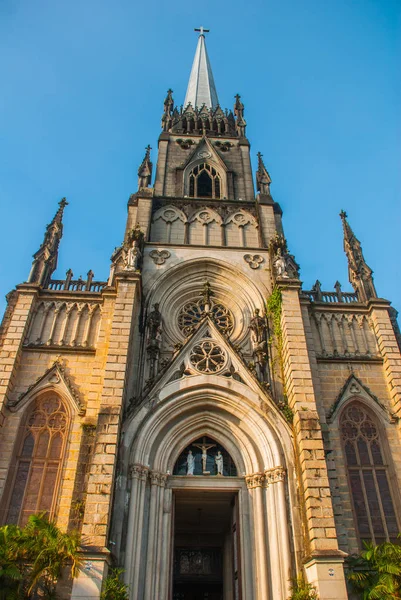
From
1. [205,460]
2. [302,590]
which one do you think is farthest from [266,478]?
[302,590]

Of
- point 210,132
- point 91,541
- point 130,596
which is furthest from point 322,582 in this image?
point 210,132

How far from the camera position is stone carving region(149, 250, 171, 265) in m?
20.9

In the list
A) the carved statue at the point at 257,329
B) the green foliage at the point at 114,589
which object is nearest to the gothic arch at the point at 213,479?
the green foliage at the point at 114,589

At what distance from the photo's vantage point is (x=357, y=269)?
21.3 m

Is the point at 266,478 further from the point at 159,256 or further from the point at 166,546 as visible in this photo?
the point at 159,256

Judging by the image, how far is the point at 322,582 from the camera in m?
11.8

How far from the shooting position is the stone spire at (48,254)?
1984cm

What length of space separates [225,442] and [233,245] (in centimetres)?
981

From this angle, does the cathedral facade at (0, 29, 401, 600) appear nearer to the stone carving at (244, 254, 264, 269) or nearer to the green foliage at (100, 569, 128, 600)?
the stone carving at (244, 254, 264, 269)

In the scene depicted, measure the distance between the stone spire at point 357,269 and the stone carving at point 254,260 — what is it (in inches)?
163

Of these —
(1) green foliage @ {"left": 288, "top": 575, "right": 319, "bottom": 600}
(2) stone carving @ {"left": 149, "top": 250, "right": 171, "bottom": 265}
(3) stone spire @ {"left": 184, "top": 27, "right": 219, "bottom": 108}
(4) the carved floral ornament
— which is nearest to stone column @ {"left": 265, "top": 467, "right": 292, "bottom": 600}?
(4) the carved floral ornament

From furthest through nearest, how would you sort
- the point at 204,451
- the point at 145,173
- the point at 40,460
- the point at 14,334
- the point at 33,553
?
the point at 145,173
the point at 14,334
the point at 204,451
the point at 40,460
the point at 33,553

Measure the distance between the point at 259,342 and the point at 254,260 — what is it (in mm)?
4634

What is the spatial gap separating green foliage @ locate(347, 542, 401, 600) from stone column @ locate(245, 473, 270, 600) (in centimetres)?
225
